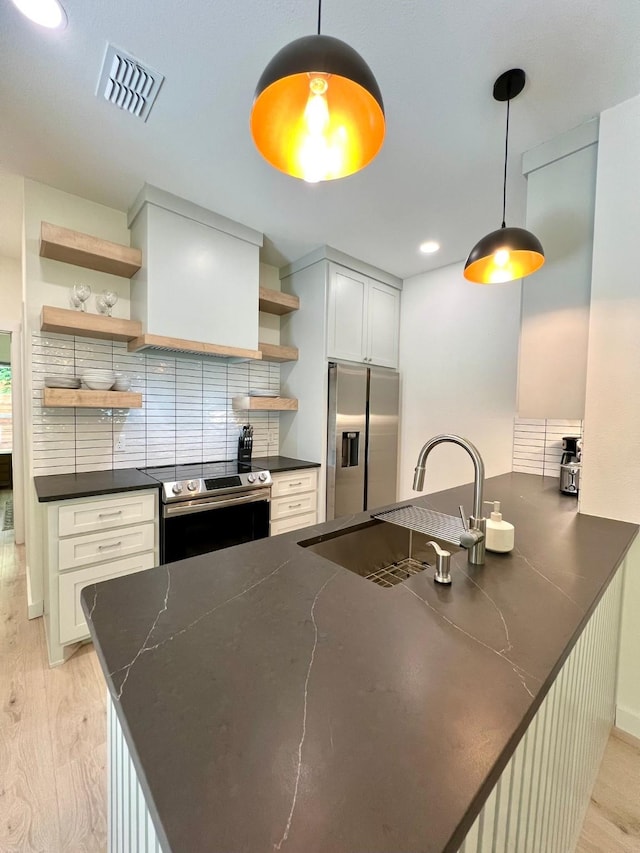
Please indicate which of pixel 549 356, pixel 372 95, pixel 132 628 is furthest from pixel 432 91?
pixel 132 628

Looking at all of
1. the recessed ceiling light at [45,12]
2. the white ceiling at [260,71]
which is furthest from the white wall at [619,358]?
the recessed ceiling light at [45,12]

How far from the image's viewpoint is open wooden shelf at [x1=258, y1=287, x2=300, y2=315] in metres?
2.97

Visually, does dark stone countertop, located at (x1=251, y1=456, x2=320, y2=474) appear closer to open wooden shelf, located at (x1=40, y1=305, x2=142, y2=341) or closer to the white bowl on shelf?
the white bowl on shelf

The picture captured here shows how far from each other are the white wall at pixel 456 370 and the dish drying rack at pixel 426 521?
5.26 feet

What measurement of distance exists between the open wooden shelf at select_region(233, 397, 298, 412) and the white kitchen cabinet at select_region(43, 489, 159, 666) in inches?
42.0

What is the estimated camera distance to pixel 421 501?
1.74 m

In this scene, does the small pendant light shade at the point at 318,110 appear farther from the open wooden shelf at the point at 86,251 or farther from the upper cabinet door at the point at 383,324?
the upper cabinet door at the point at 383,324

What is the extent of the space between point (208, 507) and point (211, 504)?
0.03 m

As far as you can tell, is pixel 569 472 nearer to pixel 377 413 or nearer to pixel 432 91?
pixel 377 413

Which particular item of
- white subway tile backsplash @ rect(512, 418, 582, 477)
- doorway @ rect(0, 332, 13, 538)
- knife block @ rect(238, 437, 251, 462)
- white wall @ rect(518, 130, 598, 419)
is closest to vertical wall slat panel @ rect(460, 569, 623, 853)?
white wall @ rect(518, 130, 598, 419)

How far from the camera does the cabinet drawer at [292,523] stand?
266cm

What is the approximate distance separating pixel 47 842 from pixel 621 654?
220 cm

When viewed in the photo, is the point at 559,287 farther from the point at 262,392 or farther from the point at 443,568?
the point at 262,392

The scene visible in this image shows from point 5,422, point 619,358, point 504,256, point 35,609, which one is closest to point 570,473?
point 619,358
